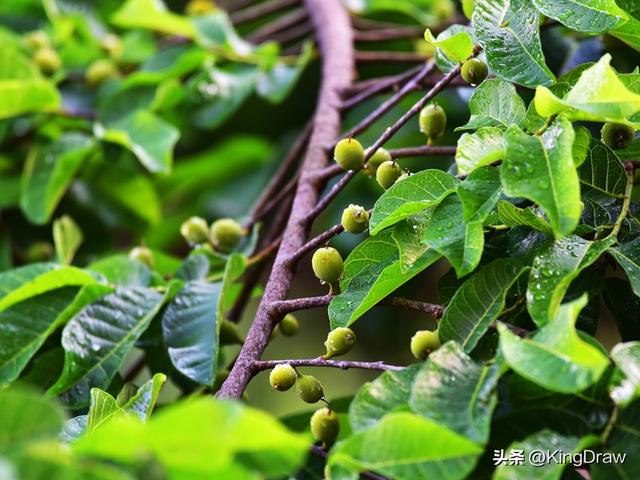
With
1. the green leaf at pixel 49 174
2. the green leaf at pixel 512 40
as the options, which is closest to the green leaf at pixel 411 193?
the green leaf at pixel 512 40

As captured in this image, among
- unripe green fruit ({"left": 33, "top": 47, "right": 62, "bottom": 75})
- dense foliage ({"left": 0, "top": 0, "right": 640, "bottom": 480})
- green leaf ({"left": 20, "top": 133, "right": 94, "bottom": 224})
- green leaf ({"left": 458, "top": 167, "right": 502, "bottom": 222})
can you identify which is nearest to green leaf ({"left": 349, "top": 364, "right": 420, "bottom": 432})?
dense foliage ({"left": 0, "top": 0, "right": 640, "bottom": 480})

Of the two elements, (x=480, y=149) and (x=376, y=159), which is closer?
(x=480, y=149)

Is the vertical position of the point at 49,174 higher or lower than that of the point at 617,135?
lower

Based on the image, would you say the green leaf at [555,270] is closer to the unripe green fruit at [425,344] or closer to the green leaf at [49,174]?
the unripe green fruit at [425,344]

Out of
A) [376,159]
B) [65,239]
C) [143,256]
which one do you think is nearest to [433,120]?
[376,159]

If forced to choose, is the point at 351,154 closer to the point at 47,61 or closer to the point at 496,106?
the point at 496,106

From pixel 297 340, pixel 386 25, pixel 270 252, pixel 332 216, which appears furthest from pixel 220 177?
pixel 270 252

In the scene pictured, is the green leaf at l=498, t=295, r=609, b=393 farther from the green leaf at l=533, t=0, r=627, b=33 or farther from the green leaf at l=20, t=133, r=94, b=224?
the green leaf at l=20, t=133, r=94, b=224
